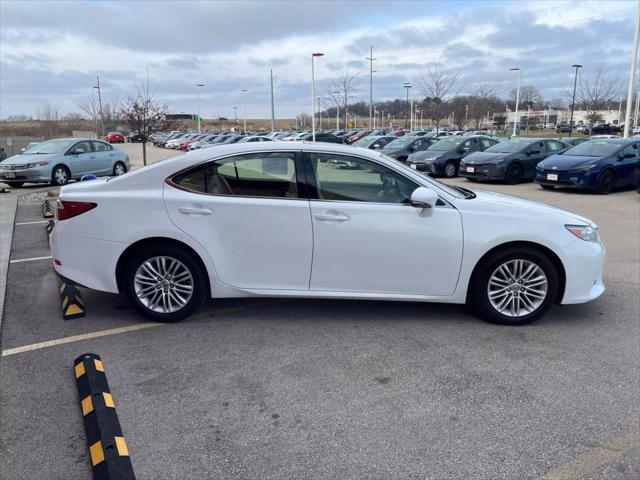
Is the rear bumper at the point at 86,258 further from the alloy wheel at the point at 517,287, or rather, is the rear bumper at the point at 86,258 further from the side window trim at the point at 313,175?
the alloy wheel at the point at 517,287

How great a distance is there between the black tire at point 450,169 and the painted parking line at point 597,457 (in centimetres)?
1639

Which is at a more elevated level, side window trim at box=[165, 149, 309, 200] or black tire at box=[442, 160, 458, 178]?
side window trim at box=[165, 149, 309, 200]

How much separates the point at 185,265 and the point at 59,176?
14035 millimetres

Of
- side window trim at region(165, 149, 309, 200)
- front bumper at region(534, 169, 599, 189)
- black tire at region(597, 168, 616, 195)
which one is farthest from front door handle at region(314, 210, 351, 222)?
black tire at region(597, 168, 616, 195)

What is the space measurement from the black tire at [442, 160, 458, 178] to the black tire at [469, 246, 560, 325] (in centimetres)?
1465

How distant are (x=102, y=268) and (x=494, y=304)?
11.4 feet

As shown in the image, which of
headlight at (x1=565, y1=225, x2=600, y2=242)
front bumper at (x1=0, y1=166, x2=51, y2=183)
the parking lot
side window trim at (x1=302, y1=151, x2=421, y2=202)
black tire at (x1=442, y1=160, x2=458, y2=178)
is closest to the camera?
the parking lot

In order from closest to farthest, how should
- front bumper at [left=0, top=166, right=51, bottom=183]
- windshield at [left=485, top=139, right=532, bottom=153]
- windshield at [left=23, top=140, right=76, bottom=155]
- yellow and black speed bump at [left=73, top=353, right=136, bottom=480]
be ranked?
1. yellow and black speed bump at [left=73, top=353, right=136, bottom=480]
2. front bumper at [left=0, top=166, right=51, bottom=183]
3. windshield at [left=23, top=140, right=76, bottom=155]
4. windshield at [left=485, top=139, right=532, bottom=153]

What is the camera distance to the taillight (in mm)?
4477

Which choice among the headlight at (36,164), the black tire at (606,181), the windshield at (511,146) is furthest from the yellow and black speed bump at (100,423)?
the windshield at (511,146)

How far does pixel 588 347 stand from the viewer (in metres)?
4.23

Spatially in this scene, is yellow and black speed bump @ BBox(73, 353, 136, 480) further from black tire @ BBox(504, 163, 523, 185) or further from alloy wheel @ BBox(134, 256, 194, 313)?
black tire @ BBox(504, 163, 523, 185)

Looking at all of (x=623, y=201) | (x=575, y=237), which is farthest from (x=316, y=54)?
(x=575, y=237)

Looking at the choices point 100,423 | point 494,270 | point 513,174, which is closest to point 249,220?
point 100,423
